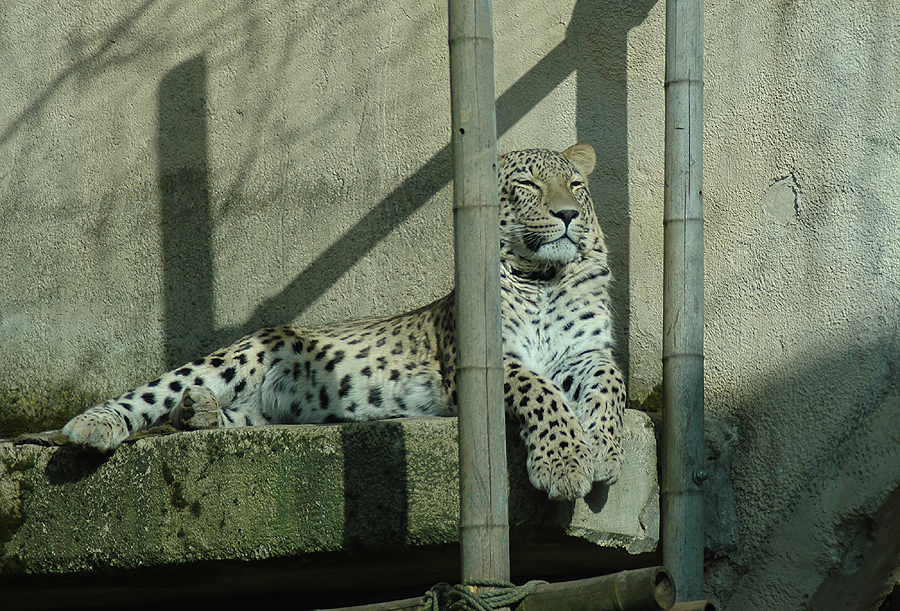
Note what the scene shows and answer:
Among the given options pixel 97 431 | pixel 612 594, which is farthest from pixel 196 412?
pixel 612 594

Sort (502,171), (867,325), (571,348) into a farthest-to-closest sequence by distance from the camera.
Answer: (502,171) → (571,348) → (867,325)

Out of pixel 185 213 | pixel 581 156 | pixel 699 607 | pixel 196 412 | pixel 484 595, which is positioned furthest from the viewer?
pixel 185 213

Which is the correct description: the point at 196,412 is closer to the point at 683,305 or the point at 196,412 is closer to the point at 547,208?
the point at 547,208

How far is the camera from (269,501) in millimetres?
4559

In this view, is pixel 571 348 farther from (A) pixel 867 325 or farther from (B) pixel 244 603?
(B) pixel 244 603

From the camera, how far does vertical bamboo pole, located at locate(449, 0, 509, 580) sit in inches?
151

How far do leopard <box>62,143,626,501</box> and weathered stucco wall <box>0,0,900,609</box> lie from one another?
304mm

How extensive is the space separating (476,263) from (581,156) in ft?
5.91

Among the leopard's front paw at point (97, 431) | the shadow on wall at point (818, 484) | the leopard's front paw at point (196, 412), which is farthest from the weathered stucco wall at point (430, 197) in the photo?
the leopard's front paw at point (97, 431)

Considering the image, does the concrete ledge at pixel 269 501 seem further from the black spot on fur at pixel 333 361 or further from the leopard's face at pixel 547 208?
the black spot on fur at pixel 333 361

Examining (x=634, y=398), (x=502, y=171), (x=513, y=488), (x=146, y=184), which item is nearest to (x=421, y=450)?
(x=513, y=488)

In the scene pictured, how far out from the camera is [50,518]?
487cm

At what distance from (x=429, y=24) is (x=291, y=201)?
1.17 meters

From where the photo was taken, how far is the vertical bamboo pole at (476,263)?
3.83m
